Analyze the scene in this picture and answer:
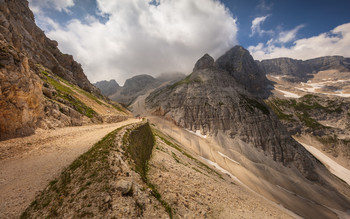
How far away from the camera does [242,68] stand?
165000 mm

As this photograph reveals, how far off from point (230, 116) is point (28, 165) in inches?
3571

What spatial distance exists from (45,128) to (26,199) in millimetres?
13913

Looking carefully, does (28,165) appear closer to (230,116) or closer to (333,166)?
(230,116)

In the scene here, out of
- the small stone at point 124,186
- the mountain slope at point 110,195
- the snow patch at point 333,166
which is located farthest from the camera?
the snow patch at point 333,166

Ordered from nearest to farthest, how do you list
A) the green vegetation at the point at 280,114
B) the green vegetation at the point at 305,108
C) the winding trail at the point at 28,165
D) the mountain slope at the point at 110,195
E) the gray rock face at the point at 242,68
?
the mountain slope at the point at 110,195, the winding trail at the point at 28,165, the green vegetation at the point at 305,108, the green vegetation at the point at 280,114, the gray rock face at the point at 242,68

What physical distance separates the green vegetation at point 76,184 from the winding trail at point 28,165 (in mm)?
716

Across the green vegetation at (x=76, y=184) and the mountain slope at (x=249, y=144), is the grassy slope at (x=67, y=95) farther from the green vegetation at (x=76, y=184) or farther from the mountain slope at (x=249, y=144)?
the mountain slope at (x=249, y=144)

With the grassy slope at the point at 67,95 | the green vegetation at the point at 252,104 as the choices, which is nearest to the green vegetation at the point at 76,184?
the grassy slope at the point at 67,95

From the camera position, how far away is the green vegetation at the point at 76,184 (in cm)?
766

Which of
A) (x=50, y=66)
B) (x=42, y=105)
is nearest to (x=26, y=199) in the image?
(x=42, y=105)

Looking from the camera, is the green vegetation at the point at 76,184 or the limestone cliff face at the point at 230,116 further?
the limestone cliff face at the point at 230,116

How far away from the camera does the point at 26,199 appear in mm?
8344

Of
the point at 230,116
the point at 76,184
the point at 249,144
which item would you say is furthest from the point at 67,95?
the point at 249,144

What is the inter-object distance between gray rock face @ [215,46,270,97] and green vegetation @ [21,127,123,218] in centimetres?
17316
